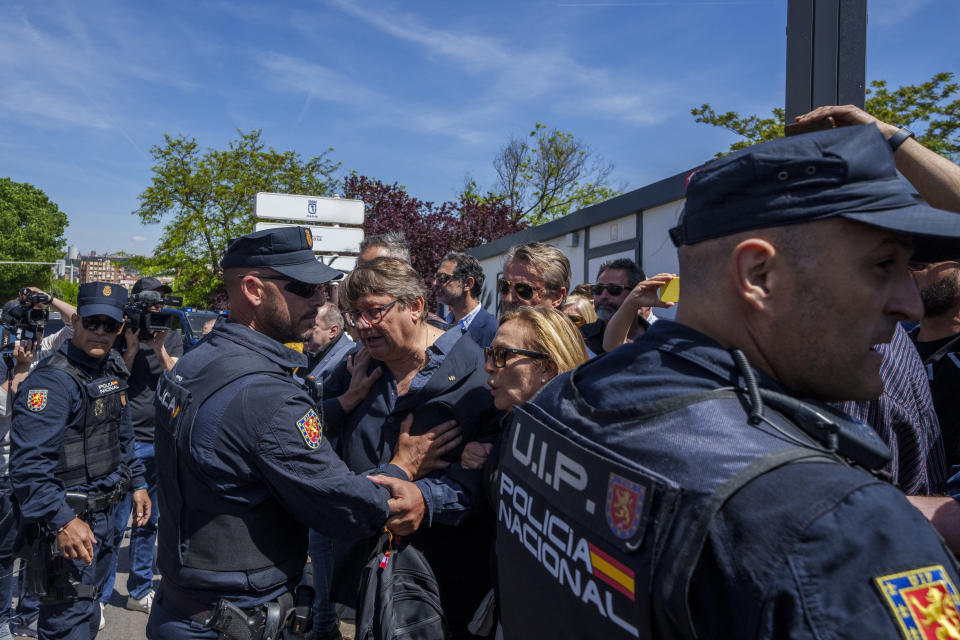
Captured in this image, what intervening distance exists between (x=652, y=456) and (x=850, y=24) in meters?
1.98

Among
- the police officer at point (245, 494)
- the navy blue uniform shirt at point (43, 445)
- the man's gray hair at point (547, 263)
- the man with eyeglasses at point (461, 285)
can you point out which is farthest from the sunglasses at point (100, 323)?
the man's gray hair at point (547, 263)

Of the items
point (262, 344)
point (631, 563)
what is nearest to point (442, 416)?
point (262, 344)

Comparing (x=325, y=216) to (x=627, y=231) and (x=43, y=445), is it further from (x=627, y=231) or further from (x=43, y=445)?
(x=43, y=445)

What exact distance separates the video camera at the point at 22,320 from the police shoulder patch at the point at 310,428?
3833mm

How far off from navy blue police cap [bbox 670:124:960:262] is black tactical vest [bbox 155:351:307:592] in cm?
172

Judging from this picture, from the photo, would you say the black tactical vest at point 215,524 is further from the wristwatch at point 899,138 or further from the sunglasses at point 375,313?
the wristwatch at point 899,138

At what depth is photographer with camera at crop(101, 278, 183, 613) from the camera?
16.9 feet

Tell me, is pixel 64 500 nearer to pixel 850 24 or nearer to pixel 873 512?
pixel 873 512

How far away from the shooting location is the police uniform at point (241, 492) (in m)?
2.15

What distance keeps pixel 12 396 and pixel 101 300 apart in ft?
3.20

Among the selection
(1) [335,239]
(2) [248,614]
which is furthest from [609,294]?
(1) [335,239]

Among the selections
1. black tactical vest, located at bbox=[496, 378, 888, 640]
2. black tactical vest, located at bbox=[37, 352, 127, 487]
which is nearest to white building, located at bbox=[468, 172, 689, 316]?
black tactical vest, located at bbox=[37, 352, 127, 487]

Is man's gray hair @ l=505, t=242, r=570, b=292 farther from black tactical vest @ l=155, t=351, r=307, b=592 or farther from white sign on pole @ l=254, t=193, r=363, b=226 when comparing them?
white sign on pole @ l=254, t=193, r=363, b=226

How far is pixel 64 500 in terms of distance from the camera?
140 inches
